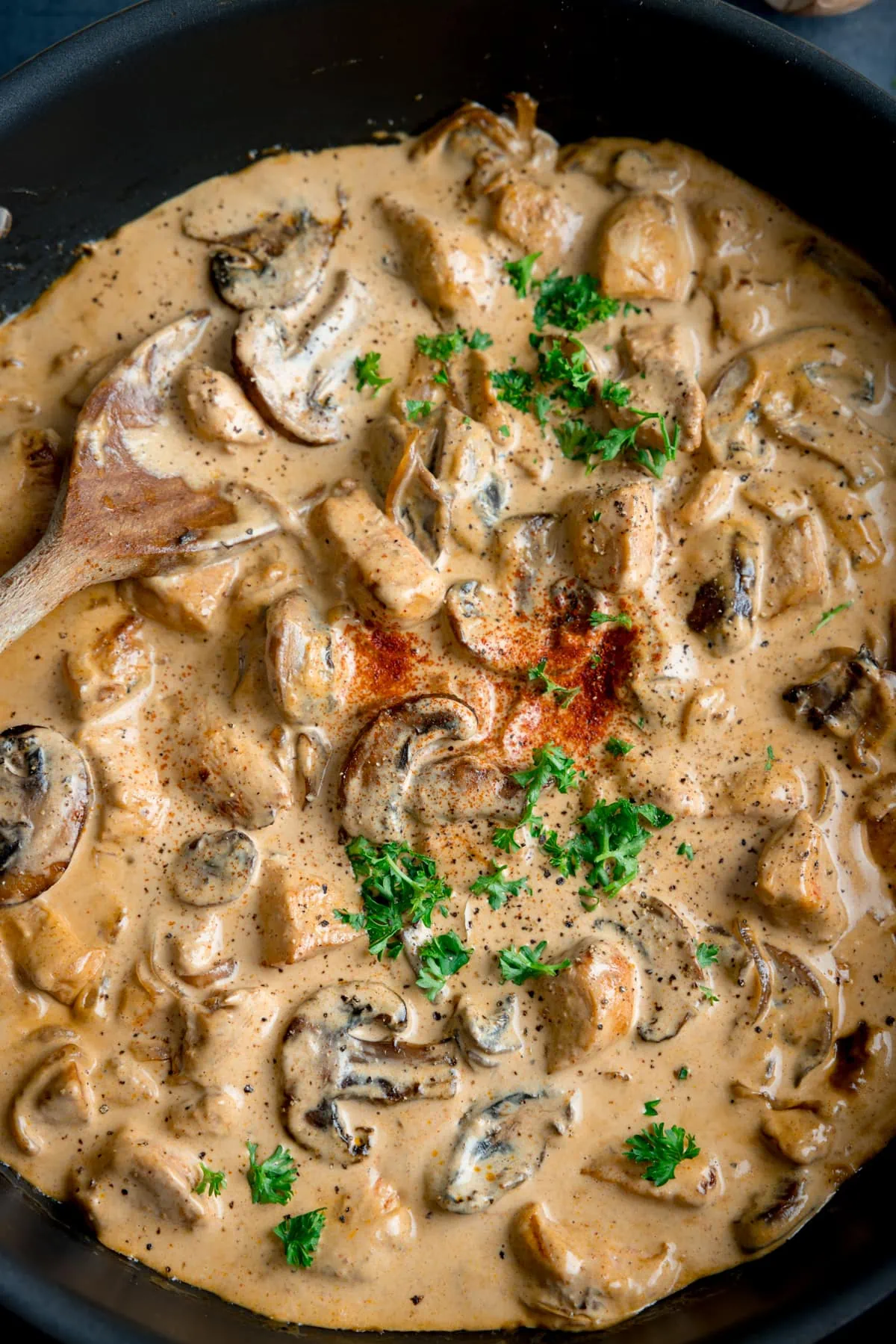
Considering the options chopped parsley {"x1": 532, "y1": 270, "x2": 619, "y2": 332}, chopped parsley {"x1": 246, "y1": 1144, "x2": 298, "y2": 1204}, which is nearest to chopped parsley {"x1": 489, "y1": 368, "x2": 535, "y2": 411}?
chopped parsley {"x1": 532, "y1": 270, "x2": 619, "y2": 332}

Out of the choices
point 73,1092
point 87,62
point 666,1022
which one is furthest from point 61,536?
point 666,1022

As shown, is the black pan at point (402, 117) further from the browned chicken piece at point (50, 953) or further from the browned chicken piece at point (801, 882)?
the browned chicken piece at point (801, 882)

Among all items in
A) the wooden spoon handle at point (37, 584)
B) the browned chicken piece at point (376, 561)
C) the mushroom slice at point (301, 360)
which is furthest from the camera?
Answer: the mushroom slice at point (301, 360)

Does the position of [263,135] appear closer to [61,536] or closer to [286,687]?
[61,536]

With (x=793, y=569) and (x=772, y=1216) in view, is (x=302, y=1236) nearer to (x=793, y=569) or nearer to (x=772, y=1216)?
(x=772, y=1216)

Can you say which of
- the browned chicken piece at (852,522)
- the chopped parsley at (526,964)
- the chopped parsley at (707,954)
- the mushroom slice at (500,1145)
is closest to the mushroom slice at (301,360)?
the browned chicken piece at (852,522)

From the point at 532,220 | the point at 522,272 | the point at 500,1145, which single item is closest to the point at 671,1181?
the point at 500,1145
